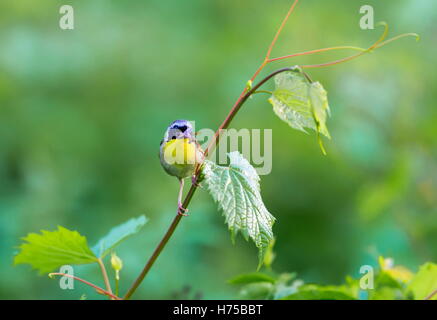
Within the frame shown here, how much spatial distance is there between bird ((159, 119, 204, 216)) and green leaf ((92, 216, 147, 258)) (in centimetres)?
16

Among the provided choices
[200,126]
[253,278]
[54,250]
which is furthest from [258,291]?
[200,126]

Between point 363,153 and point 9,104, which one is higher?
point 9,104

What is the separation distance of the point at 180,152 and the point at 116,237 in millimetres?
298

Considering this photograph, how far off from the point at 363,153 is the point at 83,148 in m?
2.35

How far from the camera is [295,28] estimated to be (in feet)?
17.4

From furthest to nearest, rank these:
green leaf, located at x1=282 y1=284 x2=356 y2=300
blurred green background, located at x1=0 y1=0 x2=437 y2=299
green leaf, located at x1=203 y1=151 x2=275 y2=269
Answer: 1. blurred green background, located at x1=0 y1=0 x2=437 y2=299
2. green leaf, located at x1=282 y1=284 x2=356 y2=300
3. green leaf, located at x1=203 y1=151 x2=275 y2=269

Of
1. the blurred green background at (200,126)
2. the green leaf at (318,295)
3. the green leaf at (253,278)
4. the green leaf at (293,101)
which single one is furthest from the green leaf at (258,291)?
the blurred green background at (200,126)

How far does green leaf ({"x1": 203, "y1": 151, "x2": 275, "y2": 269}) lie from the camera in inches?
49.1

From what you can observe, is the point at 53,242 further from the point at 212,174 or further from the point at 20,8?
the point at 20,8

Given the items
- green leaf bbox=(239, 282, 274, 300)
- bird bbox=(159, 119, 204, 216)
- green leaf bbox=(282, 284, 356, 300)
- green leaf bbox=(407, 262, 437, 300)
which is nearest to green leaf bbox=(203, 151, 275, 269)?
bird bbox=(159, 119, 204, 216)

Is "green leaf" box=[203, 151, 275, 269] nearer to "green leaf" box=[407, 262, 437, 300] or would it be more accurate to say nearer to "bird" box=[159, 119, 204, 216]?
"bird" box=[159, 119, 204, 216]

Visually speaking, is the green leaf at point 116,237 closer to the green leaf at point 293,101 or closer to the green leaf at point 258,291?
the green leaf at point 258,291

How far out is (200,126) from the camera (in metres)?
4.79
